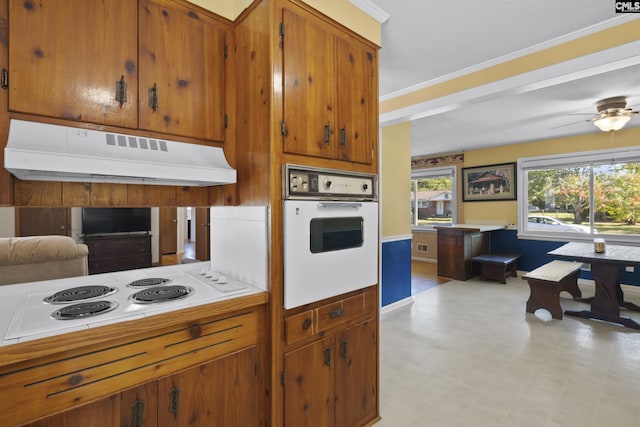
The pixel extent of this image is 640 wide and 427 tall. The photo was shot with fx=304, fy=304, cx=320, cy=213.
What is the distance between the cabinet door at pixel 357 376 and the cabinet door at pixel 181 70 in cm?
140

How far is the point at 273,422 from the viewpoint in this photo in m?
1.41

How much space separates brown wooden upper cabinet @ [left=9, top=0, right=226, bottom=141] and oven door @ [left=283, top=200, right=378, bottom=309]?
0.74 meters

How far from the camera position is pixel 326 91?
1.67m

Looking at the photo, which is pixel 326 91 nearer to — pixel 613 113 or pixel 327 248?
pixel 327 248

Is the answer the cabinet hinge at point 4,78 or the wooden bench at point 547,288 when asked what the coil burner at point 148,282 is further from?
the wooden bench at point 547,288

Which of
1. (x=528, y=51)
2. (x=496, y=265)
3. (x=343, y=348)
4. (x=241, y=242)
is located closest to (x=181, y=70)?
(x=241, y=242)

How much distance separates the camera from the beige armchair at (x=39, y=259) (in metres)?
2.10

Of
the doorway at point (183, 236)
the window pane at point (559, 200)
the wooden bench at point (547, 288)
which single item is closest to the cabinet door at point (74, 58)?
the doorway at point (183, 236)

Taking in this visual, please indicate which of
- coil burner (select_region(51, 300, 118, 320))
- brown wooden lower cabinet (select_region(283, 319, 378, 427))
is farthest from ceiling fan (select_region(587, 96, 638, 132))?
coil burner (select_region(51, 300, 118, 320))

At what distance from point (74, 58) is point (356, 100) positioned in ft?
4.55

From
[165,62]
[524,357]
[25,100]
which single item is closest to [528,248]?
[524,357]

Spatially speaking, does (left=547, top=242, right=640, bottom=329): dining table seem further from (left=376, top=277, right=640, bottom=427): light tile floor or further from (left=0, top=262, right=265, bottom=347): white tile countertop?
(left=0, top=262, right=265, bottom=347): white tile countertop

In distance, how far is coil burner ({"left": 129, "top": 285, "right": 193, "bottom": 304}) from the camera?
4.27 ft

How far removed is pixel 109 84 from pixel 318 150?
1.02 metres
